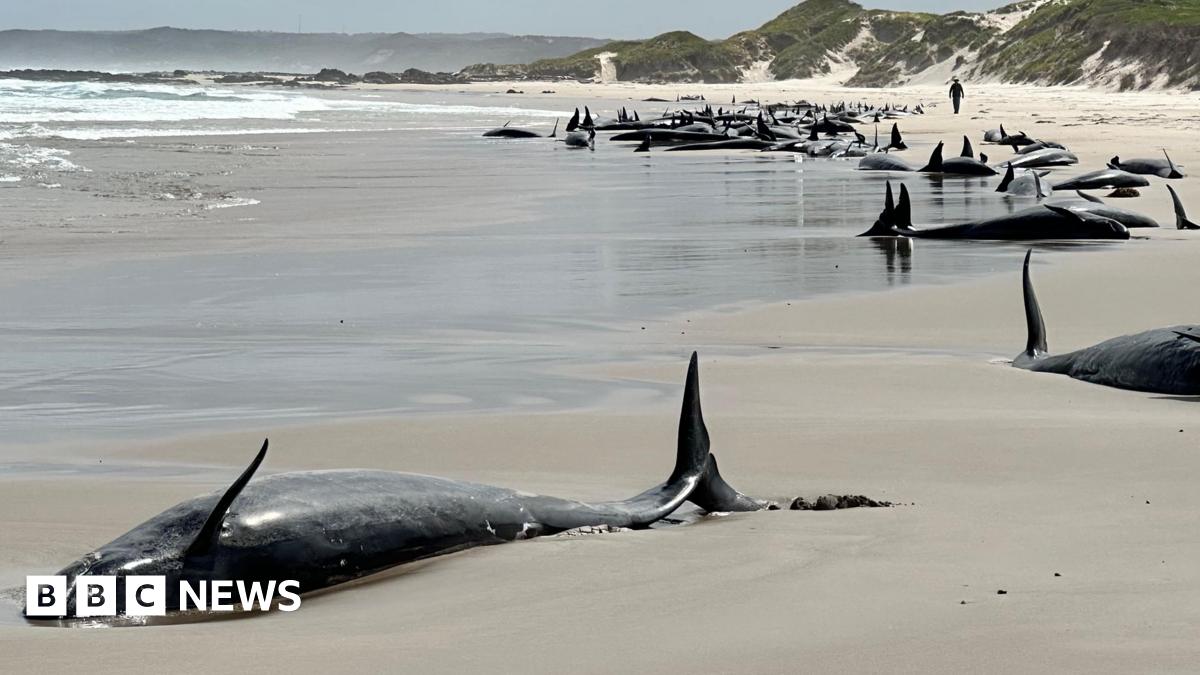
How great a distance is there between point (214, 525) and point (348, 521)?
1.38ft

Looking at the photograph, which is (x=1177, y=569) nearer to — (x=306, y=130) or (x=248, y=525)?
(x=248, y=525)

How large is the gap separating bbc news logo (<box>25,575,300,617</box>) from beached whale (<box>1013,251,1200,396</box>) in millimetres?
3512

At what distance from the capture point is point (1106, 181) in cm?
1650

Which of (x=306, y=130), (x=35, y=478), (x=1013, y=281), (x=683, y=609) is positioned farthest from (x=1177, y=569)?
(x=306, y=130)

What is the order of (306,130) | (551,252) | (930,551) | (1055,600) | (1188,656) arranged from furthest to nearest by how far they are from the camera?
1. (306,130)
2. (551,252)
3. (930,551)
4. (1055,600)
5. (1188,656)

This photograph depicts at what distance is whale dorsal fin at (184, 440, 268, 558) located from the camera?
11.0 feet

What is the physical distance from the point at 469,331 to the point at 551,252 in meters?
3.47

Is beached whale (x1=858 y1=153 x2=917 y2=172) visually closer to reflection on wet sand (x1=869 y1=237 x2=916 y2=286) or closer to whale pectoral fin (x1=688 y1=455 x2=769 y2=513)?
reflection on wet sand (x1=869 y1=237 x2=916 y2=286)

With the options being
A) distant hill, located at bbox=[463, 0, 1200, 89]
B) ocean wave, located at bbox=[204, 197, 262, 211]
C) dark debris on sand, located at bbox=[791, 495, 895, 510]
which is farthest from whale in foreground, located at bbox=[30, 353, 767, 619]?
distant hill, located at bbox=[463, 0, 1200, 89]

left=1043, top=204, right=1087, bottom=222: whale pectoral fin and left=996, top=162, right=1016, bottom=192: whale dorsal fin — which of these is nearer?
left=1043, top=204, right=1087, bottom=222: whale pectoral fin

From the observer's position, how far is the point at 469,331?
7637 millimetres

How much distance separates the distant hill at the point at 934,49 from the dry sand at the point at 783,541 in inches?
1866

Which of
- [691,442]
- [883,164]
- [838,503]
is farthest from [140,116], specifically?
[838,503]

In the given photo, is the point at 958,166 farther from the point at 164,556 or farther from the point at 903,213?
the point at 164,556
